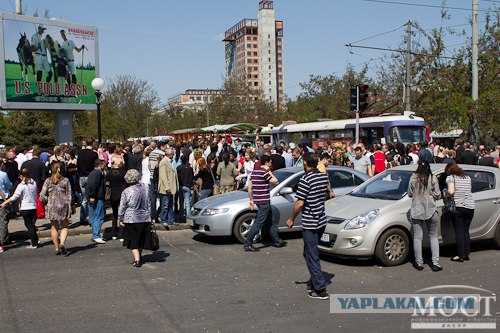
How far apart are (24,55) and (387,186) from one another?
19.9m

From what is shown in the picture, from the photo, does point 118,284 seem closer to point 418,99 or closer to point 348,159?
point 348,159

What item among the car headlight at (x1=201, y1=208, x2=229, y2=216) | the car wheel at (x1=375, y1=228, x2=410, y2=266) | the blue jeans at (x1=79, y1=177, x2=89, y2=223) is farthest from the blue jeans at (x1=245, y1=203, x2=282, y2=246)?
the blue jeans at (x1=79, y1=177, x2=89, y2=223)

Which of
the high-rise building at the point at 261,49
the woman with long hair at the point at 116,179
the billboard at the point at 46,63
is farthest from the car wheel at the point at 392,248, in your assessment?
the high-rise building at the point at 261,49

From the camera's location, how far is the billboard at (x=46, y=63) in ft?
73.6

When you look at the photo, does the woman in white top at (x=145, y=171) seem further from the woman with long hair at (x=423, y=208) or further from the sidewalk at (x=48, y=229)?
the woman with long hair at (x=423, y=208)

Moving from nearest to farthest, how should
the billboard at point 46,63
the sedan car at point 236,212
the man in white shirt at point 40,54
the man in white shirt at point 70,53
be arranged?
the sedan car at point 236,212
the billboard at point 46,63
the man in white shirt at point 40,54
the man in white shirt at point 70,53

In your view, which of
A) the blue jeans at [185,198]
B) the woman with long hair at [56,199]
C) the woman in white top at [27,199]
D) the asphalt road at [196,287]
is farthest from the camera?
the blue jeans at [185,198]

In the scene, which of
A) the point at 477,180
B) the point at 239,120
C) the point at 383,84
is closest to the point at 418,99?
the point at 383,84

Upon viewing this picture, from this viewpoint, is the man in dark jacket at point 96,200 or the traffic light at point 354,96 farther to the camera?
the traffic light at point 354,96

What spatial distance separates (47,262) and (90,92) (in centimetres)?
1846

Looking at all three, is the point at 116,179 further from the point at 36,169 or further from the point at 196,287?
the point at 196,287

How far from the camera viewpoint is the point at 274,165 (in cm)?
1356

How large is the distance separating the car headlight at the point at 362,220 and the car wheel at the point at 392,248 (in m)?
0.32

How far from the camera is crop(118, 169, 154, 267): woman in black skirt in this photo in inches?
318
